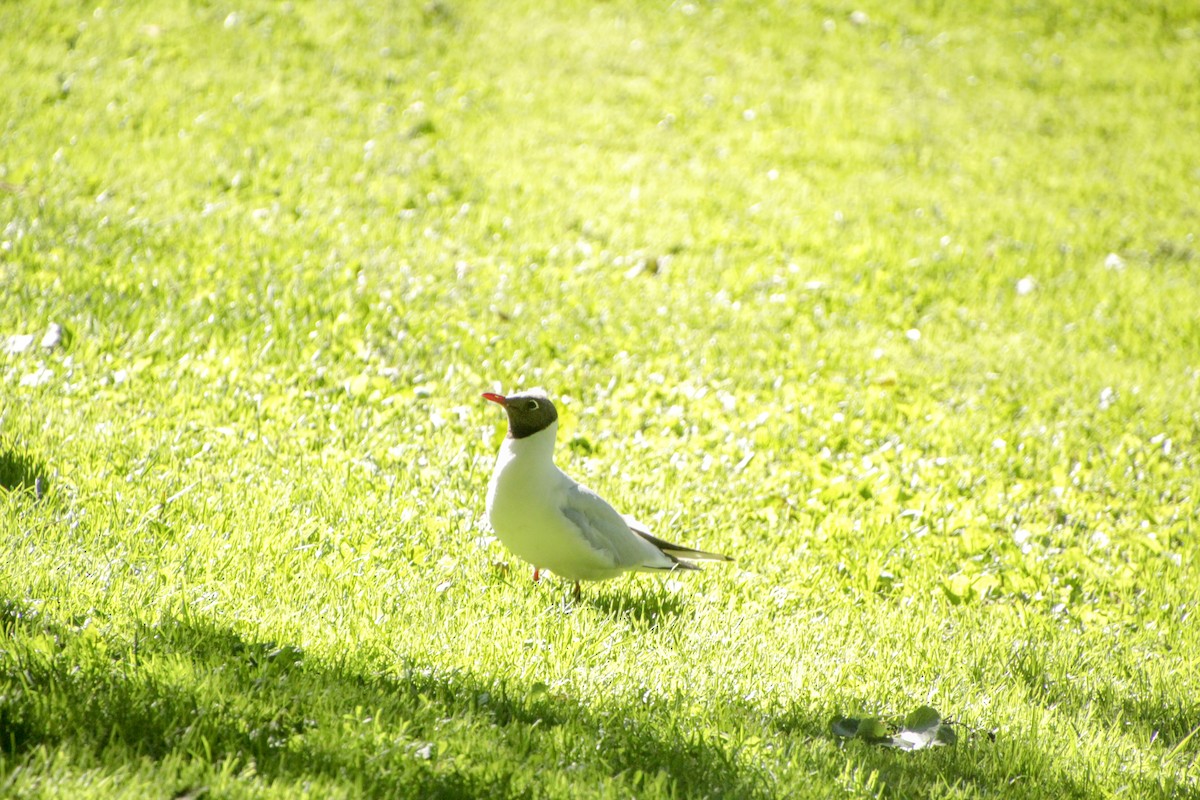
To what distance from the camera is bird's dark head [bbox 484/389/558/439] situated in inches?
154

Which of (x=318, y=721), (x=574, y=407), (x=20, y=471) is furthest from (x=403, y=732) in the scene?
(x=574, y=407)

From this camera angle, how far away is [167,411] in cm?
510

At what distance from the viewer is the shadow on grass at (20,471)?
4.01m

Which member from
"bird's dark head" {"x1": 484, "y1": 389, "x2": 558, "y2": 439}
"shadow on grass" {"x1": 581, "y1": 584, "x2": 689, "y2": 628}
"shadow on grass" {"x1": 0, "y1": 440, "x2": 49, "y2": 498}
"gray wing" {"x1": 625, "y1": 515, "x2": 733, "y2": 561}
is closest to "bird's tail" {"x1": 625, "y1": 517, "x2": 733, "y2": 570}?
"gray wing" {"x1": 625, "y1": 515, "x2": 733, "y2": 561}

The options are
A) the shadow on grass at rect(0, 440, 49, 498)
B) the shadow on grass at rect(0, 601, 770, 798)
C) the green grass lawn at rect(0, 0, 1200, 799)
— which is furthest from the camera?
the shadow on grass at rect(0, 440, 49, 498)

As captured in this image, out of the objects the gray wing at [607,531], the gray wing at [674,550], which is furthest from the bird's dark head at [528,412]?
Answer: the gray wing at [674,550]

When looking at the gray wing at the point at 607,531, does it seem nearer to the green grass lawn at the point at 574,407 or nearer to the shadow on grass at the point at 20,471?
the green grass lawn at the point at 574,407

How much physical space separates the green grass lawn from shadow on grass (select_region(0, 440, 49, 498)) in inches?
0.8

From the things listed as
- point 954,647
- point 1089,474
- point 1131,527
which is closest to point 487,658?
point 954,647

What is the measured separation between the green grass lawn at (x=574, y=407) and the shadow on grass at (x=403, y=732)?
0.01 meters

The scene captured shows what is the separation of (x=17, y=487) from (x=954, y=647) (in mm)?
3581

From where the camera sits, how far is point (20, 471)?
413 cm

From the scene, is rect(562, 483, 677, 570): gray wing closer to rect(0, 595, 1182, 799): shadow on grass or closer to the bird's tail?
the bird's tail

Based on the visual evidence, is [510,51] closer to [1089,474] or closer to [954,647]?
[1089,474]
